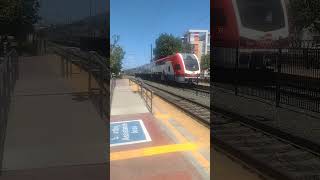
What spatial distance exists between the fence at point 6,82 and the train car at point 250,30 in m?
1.56

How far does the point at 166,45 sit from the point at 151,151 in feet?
3.50

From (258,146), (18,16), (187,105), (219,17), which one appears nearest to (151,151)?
(187,105)

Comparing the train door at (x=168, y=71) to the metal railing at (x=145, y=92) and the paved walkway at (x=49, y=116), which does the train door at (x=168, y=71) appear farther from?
the paved walkway at (x=49, y=116)

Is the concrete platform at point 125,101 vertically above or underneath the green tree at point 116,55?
underneath

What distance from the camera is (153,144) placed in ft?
12.9

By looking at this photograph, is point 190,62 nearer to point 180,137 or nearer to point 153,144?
point 180,137

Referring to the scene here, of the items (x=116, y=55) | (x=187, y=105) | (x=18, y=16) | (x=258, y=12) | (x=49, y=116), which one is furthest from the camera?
(x=187, y=105)

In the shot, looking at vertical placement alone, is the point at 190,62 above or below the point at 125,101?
above

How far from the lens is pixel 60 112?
354 cm

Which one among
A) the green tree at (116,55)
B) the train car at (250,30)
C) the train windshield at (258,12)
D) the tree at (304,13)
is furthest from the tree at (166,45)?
the tree at (304,13)

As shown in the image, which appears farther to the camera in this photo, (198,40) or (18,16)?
(198,40)

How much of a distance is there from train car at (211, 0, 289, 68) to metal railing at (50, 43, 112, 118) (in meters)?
0.95

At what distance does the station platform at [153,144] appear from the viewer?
3.79 meters

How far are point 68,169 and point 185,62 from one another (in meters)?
1.38
